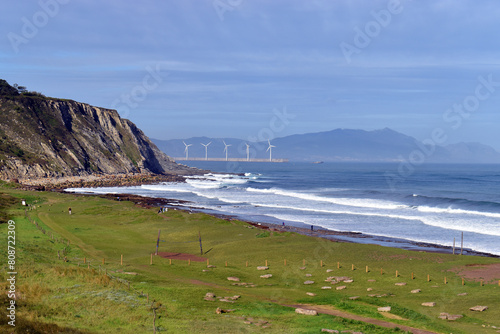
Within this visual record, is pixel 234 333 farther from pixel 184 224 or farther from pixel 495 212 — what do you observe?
pixel 495 212

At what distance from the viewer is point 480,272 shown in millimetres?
33312

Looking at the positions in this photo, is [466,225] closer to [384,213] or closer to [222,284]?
[384,213]

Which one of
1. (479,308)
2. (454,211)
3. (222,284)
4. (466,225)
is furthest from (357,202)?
(479,308)

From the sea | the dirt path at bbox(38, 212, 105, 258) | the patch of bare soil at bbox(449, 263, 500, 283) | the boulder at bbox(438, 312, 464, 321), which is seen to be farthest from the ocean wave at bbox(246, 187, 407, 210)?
the boulder at bbox(438, 312, 464, 321)

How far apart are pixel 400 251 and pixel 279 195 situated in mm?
68313

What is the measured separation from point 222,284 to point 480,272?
17.9m

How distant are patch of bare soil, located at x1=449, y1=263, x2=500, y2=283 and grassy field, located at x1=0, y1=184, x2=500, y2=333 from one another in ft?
1.09

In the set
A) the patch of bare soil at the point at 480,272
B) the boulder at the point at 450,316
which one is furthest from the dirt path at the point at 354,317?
the patch of bare soil at the point at 480,272

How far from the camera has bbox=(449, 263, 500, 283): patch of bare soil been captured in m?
31.5

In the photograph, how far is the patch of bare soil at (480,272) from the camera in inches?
1238

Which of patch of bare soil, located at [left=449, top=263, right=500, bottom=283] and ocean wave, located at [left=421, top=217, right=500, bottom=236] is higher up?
ocean wave, located at [left=421, top=217, right=500, bottom=236]

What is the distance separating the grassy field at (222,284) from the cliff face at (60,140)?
80802 mm

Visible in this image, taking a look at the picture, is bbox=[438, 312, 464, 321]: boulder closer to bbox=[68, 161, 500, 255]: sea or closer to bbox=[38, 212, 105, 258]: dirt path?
bbox=[68, 161, 500, 255]: sea

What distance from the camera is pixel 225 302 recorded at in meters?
25.5
